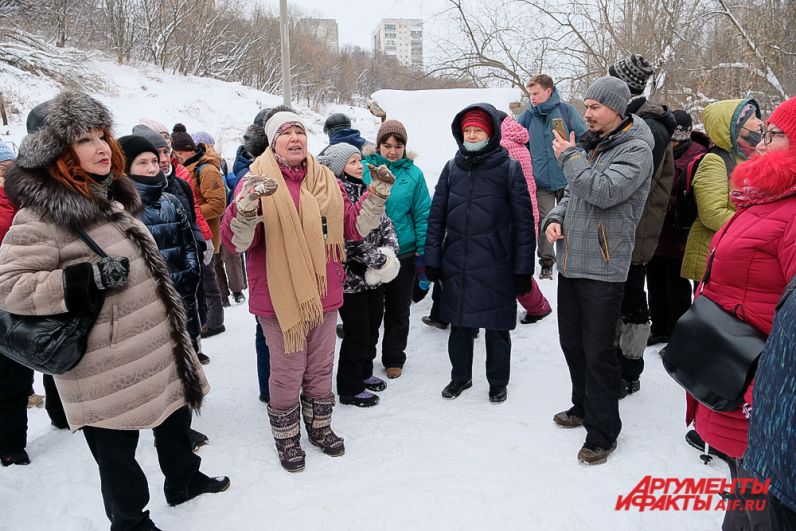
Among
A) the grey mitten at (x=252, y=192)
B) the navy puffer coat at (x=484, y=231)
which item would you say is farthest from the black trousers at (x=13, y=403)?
the navy puffer coat at (x=484, y=231)

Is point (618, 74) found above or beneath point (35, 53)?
beneath

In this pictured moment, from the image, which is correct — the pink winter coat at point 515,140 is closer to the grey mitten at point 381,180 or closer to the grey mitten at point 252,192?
the grey mitten at point 381,180

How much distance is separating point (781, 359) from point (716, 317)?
67 centimetres

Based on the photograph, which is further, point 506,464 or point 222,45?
point 222,45

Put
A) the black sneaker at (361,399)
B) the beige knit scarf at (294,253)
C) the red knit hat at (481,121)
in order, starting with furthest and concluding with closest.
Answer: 1. the black sneaker at (361,399)
2. the red knit hat at (481,121)
3. the beige knit scarf at (294,253)

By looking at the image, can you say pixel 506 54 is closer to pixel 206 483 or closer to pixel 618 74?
pixel 618 74

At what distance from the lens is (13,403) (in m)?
3.19

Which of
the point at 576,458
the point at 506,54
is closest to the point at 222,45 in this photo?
the point at 506,54

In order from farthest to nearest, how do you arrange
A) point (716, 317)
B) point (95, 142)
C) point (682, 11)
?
point (682, 11), point (95, 142), point (716, 317)

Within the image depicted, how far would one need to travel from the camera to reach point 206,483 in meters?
2.84

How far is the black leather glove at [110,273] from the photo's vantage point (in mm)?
2043

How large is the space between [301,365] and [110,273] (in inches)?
50.9

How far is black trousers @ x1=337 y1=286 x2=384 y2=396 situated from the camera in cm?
373

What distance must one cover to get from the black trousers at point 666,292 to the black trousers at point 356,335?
2.39 meters
